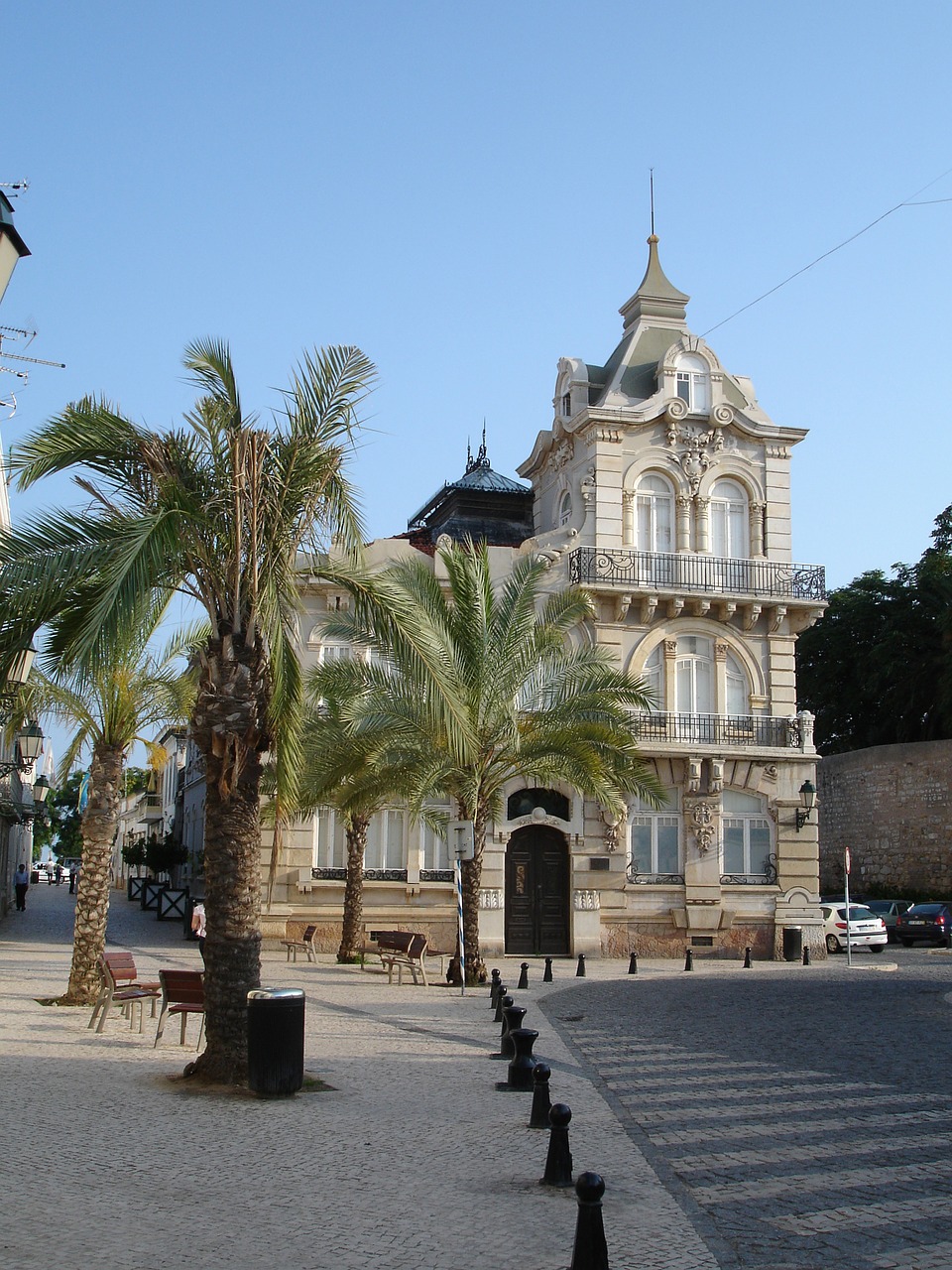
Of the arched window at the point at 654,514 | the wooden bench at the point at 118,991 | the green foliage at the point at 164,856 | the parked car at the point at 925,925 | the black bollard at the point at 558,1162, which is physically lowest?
the black bollard at the point at 558,1162

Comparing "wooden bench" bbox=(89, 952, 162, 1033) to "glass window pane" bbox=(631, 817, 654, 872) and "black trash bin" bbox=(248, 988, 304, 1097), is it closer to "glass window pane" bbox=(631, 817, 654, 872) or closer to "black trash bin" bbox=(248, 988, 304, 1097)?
"black trash bin" bbox=(248, 988, 304, 1097)

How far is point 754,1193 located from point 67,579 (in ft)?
23.8

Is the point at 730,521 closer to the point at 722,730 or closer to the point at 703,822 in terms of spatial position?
the point at 722,730

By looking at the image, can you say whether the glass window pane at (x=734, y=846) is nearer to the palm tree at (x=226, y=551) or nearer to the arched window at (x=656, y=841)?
the arched window at (x=656, y=841)

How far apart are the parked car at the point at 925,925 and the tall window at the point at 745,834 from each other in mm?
8751

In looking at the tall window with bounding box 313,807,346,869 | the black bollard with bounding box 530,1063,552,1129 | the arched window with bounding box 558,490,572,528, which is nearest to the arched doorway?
the tall window with bounding box 313,807,346,869

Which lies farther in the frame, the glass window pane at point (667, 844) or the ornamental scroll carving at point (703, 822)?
the glass window pane at point (667, 844)

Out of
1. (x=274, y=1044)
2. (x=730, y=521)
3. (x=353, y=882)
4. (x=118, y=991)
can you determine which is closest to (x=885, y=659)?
(x=730, y=521)

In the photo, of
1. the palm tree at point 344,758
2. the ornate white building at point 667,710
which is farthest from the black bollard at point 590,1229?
the ornate white building at point 667,710

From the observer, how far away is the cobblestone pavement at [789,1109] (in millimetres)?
7406

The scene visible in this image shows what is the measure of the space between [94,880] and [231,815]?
24.1 feet

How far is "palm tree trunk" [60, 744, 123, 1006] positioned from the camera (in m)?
18.4

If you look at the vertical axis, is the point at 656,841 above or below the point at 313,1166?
above

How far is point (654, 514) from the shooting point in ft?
106
